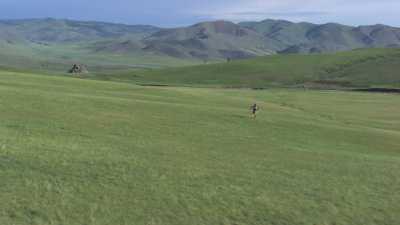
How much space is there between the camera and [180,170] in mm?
27859

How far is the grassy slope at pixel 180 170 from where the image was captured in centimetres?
2259

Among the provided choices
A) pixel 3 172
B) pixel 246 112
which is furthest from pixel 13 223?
pixel 246 112

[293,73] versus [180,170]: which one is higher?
[293,73]

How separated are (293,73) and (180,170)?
151116mm

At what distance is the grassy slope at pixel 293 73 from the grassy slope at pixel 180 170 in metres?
111

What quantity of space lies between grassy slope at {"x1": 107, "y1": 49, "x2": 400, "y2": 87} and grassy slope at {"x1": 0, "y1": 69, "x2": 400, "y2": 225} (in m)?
111

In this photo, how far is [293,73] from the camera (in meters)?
175

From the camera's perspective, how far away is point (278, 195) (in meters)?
25.4

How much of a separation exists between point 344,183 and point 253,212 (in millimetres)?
7385

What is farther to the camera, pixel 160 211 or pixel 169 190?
pixel 169 190

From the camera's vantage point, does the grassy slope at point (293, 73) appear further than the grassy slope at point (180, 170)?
Yes

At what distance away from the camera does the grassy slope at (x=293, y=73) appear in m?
158

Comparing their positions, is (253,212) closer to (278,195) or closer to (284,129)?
(278,195)

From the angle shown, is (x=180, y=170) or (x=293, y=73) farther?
(x=293, y=73)
